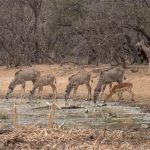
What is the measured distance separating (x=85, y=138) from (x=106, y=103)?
1105 centimetres

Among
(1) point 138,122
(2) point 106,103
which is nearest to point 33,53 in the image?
(2) point 106,103

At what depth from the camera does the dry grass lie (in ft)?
36.6

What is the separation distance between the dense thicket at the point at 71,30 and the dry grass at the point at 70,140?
16675 millimetres

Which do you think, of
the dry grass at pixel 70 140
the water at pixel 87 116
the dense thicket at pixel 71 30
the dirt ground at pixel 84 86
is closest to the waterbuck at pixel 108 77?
the dirt ground at pixel 84 86

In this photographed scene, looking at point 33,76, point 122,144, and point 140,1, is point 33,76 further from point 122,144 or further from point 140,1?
point 122,144

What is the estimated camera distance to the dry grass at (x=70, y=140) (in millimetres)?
11141

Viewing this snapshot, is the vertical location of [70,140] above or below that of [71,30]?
below

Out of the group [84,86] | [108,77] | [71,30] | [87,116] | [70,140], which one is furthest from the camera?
[71,30]

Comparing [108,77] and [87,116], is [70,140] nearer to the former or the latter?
[87,116]

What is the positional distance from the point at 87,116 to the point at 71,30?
17867mm

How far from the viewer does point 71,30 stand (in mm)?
36312

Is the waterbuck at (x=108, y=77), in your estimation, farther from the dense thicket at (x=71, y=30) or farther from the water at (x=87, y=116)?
the dense thicket at (x=71, y=30)

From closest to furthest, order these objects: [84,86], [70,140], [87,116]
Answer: [70,140]
[87,116]
[84,86]

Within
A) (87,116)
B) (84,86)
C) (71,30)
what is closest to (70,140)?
(87,116)
